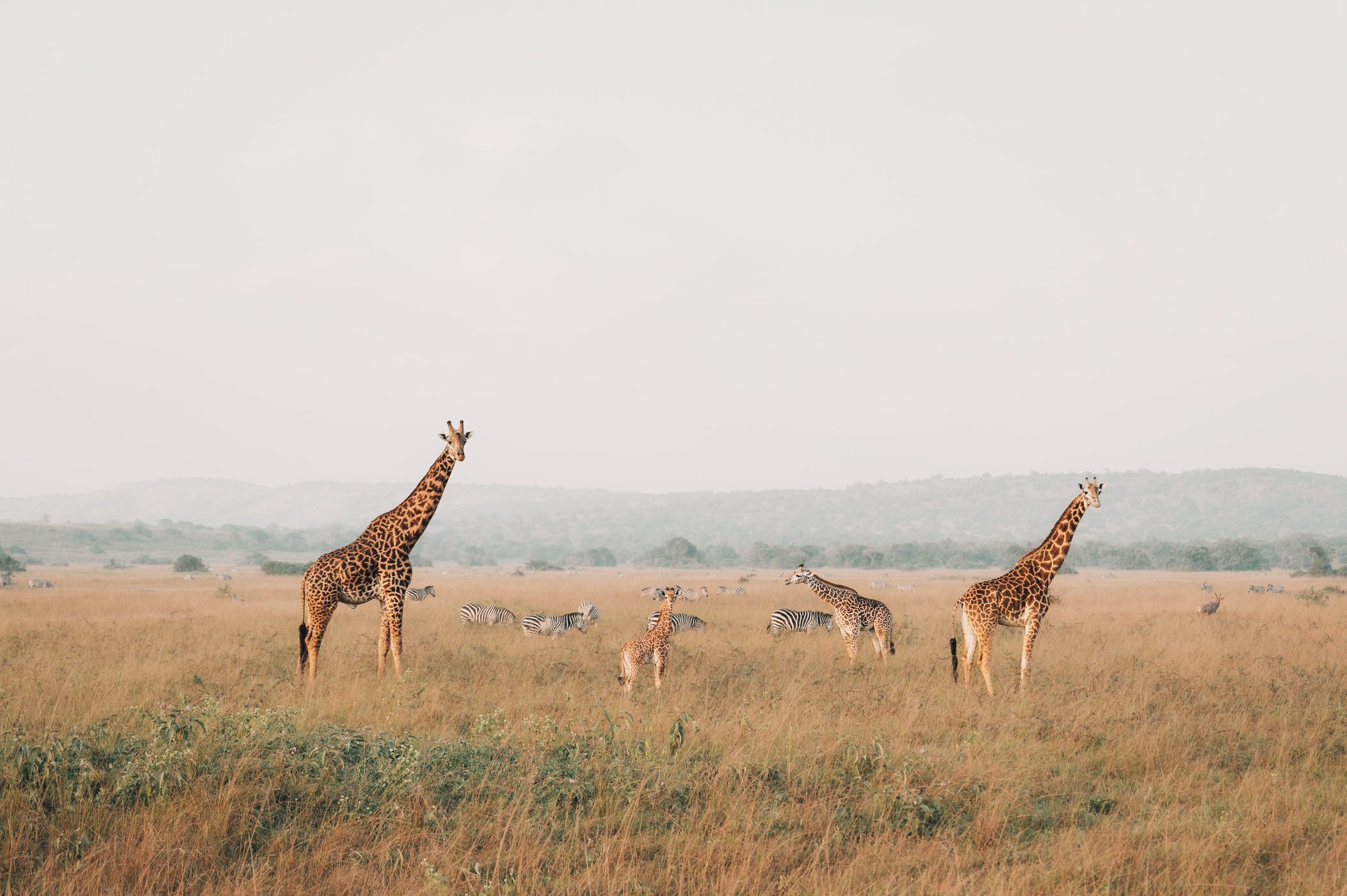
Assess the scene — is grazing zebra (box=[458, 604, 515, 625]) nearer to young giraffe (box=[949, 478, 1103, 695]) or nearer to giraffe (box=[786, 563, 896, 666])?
giraffe (box=[786, 563, 896, 666])

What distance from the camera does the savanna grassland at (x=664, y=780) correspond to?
6020mm

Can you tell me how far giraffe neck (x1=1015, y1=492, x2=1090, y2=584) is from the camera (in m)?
13.6

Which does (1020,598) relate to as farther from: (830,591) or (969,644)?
(830,591)

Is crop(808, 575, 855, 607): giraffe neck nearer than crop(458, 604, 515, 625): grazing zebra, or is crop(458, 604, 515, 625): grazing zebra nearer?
crop(808, 575, 855, 607): giraffe neck

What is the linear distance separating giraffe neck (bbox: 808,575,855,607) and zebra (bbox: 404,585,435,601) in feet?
60.9

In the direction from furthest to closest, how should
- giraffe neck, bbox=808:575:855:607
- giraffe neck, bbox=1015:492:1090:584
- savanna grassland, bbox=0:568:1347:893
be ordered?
giraffe neck, bbox=808:575:855:607, giraffe neck, bbox=1015:492:1090:584, savanna grassland, bbox=0:568:1347:893

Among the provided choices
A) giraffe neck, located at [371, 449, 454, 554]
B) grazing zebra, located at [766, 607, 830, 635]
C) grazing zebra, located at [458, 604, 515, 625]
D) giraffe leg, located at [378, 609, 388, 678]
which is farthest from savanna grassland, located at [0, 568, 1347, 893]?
grazing zebra, located at [458, 604, 515, 625]

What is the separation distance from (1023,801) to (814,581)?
36.3 feet

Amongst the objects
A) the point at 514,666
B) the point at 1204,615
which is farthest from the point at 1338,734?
the point at 1204,615

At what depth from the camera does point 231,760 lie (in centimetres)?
725

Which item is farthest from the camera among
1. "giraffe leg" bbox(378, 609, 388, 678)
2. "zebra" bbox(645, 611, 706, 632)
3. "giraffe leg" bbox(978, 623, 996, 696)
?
"zebra" bbox(645, 611, 706, 632)

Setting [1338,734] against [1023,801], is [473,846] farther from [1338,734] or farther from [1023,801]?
[1338,734]

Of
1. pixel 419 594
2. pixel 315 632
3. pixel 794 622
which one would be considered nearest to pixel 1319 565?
pixel 794 622

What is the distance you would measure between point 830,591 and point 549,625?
24.1ft
